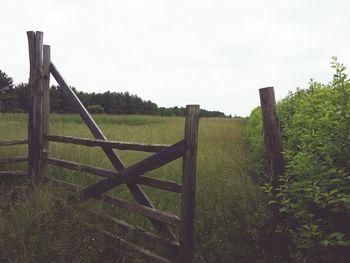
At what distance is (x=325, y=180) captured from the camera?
284cm

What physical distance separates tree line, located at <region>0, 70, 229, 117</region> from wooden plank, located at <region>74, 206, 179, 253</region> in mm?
34748

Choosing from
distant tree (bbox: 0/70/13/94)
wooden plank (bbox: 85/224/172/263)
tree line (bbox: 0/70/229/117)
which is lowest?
wooden plank (bbox: 85/224/172/263)

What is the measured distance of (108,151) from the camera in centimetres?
484

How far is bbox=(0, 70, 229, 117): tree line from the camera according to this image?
172 feet

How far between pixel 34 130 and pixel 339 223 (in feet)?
16.8

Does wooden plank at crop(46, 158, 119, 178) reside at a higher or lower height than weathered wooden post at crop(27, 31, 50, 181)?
lower

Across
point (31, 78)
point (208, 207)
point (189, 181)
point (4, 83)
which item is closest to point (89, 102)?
point (4, 83)

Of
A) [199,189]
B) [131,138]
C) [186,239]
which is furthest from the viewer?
[131,138]

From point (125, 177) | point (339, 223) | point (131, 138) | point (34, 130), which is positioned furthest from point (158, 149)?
point (131, 138)

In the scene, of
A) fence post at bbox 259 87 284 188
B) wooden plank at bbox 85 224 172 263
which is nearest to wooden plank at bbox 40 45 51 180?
wooden plank at bbox 85 224 172 263

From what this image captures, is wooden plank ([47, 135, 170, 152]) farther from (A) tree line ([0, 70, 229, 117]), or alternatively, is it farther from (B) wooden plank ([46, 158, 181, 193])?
(A) tree line ([0, 70, 229, 117])

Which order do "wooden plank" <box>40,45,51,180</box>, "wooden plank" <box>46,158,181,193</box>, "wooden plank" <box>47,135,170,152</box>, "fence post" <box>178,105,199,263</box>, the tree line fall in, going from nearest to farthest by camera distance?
"fence post" <box>178,105,199,263</box> → "wooden plank" <box>46,158,181,193</box> → "wooden plank" <box>47,135,170,152</box> → "wooden plank" <box>40,45,51,180</box> → the tree line

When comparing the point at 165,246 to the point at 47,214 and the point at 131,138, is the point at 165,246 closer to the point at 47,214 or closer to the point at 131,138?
the point at 47,214

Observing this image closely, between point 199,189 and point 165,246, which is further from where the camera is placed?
point 199,189
